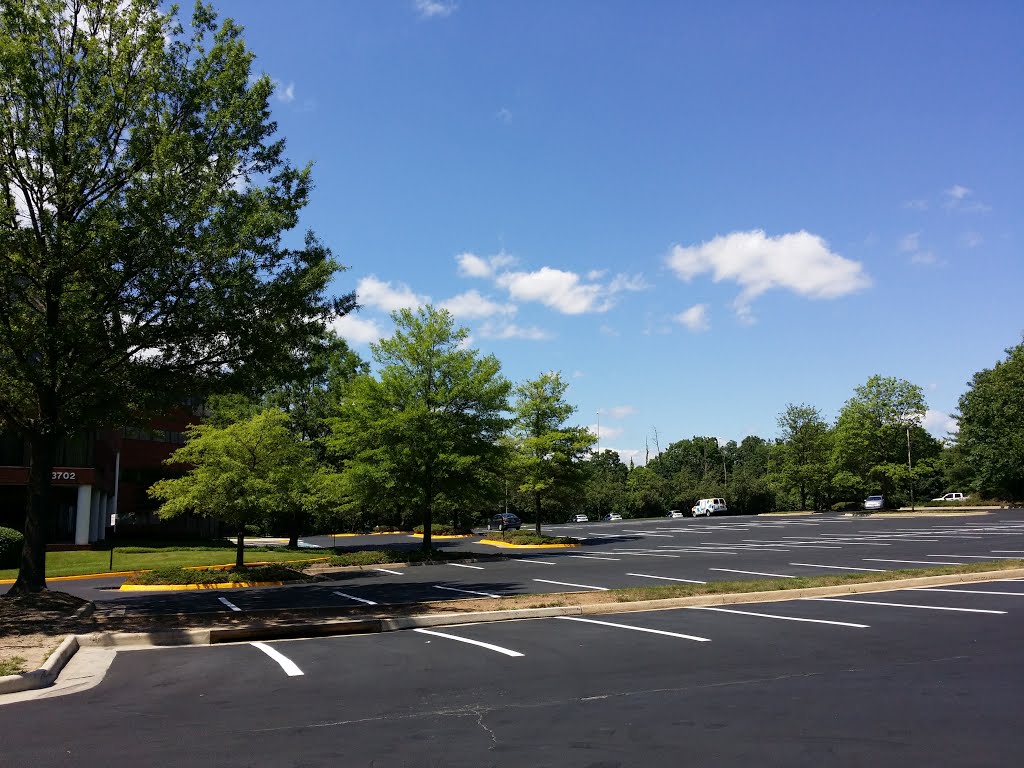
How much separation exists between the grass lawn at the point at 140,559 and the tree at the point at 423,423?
512cm

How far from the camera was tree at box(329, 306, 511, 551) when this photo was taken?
1016 inches

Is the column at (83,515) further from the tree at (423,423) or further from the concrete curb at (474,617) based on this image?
the concrete curb at (474,617)

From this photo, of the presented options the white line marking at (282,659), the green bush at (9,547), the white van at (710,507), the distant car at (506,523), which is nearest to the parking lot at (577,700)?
the white line marking at (282,659)

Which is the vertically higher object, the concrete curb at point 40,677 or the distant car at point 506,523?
the concrete curb at point 40,677

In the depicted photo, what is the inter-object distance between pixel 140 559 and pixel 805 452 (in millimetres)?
57281

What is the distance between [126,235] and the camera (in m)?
12.3

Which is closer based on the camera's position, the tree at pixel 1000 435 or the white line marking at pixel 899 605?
the white line marking at pixel 899 605

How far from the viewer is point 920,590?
13750mm

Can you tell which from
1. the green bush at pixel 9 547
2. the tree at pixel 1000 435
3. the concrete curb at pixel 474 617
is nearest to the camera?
the concrete curb at pixel 474 617

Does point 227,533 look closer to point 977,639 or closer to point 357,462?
point 357,462

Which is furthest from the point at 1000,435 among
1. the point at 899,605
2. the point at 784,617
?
the point at 784,617

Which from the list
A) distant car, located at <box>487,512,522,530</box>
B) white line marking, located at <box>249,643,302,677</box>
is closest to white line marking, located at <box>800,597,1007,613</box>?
white line marking, located at <box>249,643,302,677</box>

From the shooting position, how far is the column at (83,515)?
3366 centimetres

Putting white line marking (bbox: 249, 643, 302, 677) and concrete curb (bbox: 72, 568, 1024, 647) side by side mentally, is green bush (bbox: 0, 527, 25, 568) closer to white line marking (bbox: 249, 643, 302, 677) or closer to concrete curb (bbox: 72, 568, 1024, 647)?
concrete curb (bbox: 72, 568, 1024, 647)
